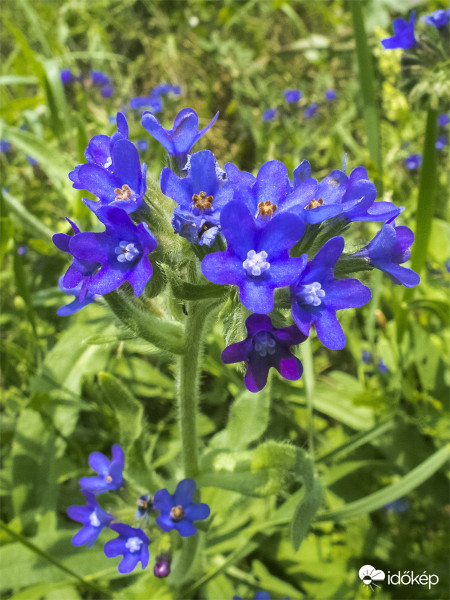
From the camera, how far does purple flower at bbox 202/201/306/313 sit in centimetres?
169

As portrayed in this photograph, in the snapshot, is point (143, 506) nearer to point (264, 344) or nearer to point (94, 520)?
point (94, 520)

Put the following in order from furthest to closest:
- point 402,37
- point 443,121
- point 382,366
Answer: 1. point 443,121
2. point 382,366
3. point 402,37

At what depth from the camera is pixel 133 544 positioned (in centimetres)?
254

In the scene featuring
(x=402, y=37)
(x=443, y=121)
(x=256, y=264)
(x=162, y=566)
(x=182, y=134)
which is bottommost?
(x=162, y=566)

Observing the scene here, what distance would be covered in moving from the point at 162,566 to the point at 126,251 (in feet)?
5.54

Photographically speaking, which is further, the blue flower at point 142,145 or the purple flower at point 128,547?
the blue flower at point 142,145

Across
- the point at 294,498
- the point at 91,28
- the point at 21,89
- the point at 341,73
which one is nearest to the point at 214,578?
the point at 294,498

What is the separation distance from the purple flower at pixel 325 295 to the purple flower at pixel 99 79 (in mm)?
4835

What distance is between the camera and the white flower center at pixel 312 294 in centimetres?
178

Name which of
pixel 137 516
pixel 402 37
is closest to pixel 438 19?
pixel 402 37

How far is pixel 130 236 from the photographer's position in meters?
1.87

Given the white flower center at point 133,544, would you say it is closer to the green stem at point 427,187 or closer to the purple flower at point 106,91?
the green stem at point 427,187

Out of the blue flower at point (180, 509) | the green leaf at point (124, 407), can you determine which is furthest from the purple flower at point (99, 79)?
the blue flower at point (180, 509)

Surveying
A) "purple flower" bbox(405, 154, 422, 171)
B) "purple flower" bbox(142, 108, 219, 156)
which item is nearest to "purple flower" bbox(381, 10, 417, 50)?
"purple flower" bbox(405, 154, 422, 171)
